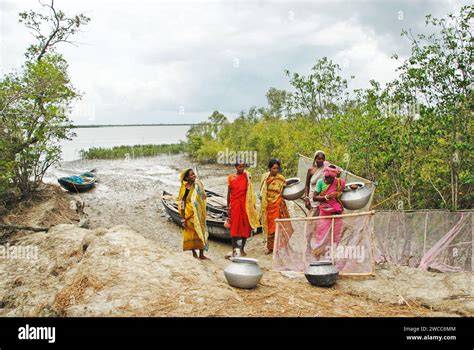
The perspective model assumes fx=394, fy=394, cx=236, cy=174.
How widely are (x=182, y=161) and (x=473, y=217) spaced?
27283mm

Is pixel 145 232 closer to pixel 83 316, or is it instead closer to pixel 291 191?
pixel 291 191

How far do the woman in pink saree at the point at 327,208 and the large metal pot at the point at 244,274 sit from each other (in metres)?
1.18

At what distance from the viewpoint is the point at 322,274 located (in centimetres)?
461

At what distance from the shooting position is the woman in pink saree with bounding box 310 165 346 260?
17.0ft

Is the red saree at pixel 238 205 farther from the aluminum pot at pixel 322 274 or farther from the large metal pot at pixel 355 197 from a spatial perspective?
the aluminum pot at pixel 322 274

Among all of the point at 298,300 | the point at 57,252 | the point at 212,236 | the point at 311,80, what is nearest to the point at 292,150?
the point at 311,80

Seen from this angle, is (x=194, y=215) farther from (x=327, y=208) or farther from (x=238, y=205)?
(x=327, y=208)

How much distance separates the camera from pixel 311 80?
397 inches

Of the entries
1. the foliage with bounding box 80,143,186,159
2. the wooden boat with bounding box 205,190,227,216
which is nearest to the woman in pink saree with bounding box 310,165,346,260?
the wooden boat with bounding box 205,190,227,216

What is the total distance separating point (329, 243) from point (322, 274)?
0.66 meters

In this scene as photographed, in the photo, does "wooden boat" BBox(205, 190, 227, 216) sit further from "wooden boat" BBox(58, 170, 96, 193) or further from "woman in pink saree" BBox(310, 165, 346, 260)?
"wooden boat" BBox(58, 170, 96, 193)

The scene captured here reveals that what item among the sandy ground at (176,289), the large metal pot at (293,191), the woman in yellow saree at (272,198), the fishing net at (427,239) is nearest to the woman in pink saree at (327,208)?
the sandy ground at (176,289)

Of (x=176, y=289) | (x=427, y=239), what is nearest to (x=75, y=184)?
(x=176, y=289)

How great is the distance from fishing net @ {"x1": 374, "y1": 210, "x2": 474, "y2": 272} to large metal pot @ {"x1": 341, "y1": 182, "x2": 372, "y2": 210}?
1.82 feet
